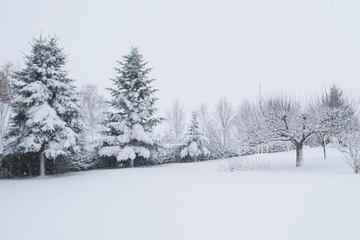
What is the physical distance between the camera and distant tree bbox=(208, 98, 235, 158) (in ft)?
94.3

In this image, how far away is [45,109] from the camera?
46.5 feet

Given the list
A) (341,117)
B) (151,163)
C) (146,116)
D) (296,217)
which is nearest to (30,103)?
(146,116)

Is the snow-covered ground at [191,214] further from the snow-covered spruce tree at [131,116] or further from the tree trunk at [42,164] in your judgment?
the snow-covered spruce tree at [131,116]

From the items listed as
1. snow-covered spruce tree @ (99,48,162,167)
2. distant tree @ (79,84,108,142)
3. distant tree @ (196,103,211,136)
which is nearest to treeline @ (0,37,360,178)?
snow-covered spruce tree @ (99,48,162,167)

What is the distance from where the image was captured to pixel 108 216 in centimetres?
506

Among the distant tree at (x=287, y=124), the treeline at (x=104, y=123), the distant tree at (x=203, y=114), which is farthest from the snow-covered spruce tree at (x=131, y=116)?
the distant tree at (x=203, y=114)

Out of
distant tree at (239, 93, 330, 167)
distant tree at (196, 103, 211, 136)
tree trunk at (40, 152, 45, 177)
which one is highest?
distant tree at (196, 103, 211, 136)

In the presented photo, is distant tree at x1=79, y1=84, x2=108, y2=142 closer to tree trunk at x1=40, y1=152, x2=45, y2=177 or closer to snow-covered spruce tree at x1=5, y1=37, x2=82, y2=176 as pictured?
snow-covered spruce tree at x1=5, y1=37, x2=82, y2=176

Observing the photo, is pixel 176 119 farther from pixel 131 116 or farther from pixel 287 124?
pixel 287 124

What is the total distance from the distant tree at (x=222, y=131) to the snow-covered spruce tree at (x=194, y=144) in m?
3.15

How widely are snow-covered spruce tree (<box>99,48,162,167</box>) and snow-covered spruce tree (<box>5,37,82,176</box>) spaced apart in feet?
10.5

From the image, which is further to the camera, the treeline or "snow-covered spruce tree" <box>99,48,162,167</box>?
"snow-covered spruce tree" <box>99,48,162,167</box>

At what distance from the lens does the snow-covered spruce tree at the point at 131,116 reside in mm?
18047

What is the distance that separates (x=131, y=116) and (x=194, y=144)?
7735mm
